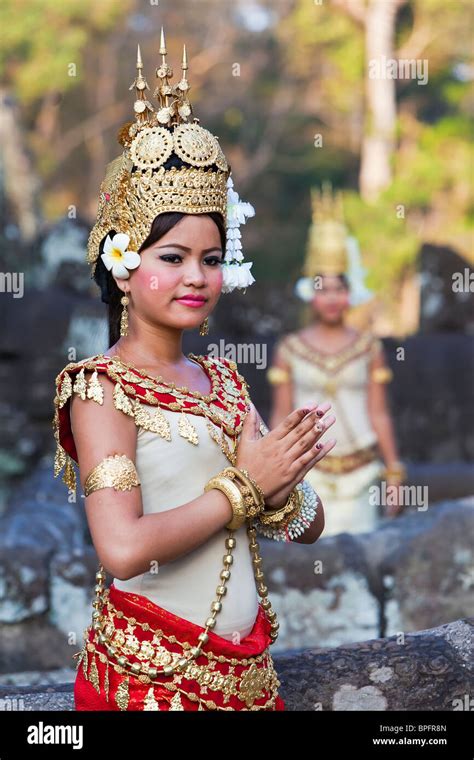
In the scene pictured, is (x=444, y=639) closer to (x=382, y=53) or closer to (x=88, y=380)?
(x=88, y=380)

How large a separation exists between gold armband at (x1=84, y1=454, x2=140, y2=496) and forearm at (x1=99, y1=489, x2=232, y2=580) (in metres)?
0.07

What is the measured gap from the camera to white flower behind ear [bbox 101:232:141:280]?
8.18 ft

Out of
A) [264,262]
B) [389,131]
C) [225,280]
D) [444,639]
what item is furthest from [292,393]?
[264,262]

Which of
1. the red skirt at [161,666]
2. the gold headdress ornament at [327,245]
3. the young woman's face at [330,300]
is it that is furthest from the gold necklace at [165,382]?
the gold headdress ornament at [327,245]

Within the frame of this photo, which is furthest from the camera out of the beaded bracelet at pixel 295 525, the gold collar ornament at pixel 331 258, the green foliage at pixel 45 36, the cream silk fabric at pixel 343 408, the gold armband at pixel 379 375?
the green foliage at pixel 45 36

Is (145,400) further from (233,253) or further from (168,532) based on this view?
(233,253)

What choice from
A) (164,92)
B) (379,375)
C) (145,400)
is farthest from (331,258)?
(145,400)

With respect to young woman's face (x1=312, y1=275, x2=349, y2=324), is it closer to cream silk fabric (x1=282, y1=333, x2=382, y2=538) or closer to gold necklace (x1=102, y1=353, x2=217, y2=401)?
cream silk fabric (x1=282, y1=333, x2=382, y2=538)

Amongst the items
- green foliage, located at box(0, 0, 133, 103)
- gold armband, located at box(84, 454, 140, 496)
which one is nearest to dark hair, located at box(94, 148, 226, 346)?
gold armband, located at box(84, 454, 140, 496)

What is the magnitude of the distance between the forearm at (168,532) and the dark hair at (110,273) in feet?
1.52

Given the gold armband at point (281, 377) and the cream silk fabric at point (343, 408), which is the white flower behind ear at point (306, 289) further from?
the gold armband at point (281, 377)

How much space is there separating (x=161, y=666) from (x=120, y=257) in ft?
2.66

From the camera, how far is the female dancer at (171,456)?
2391 mm
